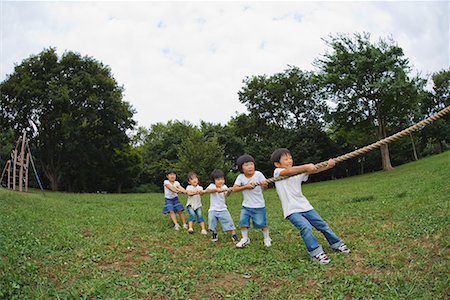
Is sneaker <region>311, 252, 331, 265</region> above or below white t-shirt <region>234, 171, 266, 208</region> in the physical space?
below

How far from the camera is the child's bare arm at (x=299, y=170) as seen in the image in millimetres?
5455

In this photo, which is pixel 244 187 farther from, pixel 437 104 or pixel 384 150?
pixel 437 104

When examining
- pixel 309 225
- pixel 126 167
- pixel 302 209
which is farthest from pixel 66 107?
pixel 309 225

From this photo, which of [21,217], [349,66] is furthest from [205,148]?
[21,217]

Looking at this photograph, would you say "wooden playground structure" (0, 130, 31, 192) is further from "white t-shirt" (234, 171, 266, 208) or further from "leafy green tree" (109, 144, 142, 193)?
"white t-shirt" (234, 171, 266, 208)

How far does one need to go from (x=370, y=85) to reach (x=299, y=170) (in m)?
26.5

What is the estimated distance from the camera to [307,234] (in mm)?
5383

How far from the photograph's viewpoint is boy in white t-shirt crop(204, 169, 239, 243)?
25.0ft

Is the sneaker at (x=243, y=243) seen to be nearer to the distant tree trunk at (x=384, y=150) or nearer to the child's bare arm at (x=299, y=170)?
the child's bare arm at (x=299, y=170)

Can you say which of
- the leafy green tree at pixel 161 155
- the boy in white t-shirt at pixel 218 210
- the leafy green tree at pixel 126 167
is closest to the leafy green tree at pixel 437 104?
the leafy green tree at pixel 161 155

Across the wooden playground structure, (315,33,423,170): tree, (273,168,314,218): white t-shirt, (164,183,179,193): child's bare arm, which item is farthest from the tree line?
(273,168,314,218): white t-shirt

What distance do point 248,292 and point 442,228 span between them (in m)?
3.58

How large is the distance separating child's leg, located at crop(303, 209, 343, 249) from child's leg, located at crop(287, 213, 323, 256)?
9 centimetres

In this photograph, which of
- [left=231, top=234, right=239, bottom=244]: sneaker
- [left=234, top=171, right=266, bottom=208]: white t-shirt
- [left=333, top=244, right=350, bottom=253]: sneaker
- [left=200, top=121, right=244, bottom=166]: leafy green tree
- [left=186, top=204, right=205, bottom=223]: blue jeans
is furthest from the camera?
[left=200, top=121, right=244, bottom=166]: leafy green tree
